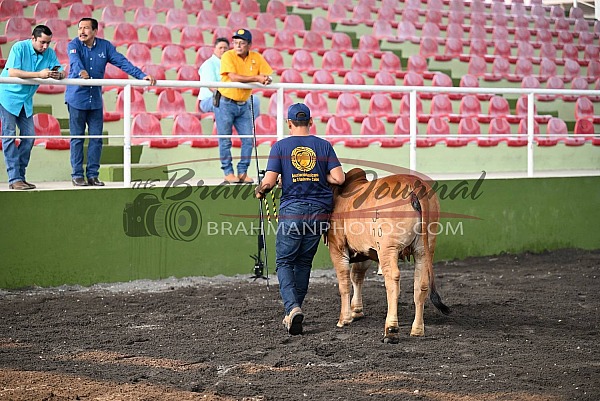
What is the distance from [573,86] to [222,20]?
681 centimetres

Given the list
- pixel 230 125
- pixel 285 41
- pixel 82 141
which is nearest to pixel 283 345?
pixel 82 141

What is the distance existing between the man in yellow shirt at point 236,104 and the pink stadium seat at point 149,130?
6.45 feet

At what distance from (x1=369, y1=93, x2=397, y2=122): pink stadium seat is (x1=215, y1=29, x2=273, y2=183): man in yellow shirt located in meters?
4.58

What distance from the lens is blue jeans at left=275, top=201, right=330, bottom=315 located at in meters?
7.24

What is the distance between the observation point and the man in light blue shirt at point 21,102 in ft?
29.7

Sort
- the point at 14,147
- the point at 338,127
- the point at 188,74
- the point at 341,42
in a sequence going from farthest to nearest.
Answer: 1. the point at 341,42
2. the point at 188,74
3. the point at 338,127
4. the point at 14,147

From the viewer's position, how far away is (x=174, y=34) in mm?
15562

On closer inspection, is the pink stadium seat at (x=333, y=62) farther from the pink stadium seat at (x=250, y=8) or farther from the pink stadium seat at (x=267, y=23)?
the pink stadium seat at (x=250, y=8)

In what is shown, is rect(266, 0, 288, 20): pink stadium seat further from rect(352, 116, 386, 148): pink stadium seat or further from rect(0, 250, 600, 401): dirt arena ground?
rect(0, 250, 600, 401): dirt arena ground

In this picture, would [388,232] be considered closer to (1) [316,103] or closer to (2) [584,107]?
(1) [316,103]

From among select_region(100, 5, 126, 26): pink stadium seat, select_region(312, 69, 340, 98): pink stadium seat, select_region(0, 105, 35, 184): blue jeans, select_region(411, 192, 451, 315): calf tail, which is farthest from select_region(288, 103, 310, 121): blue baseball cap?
select_region(100, 5, 126, 26): pink stadium seat

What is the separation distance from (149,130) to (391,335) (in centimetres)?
613

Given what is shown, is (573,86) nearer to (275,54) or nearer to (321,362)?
(275,54)

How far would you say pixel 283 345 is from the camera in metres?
6.80
